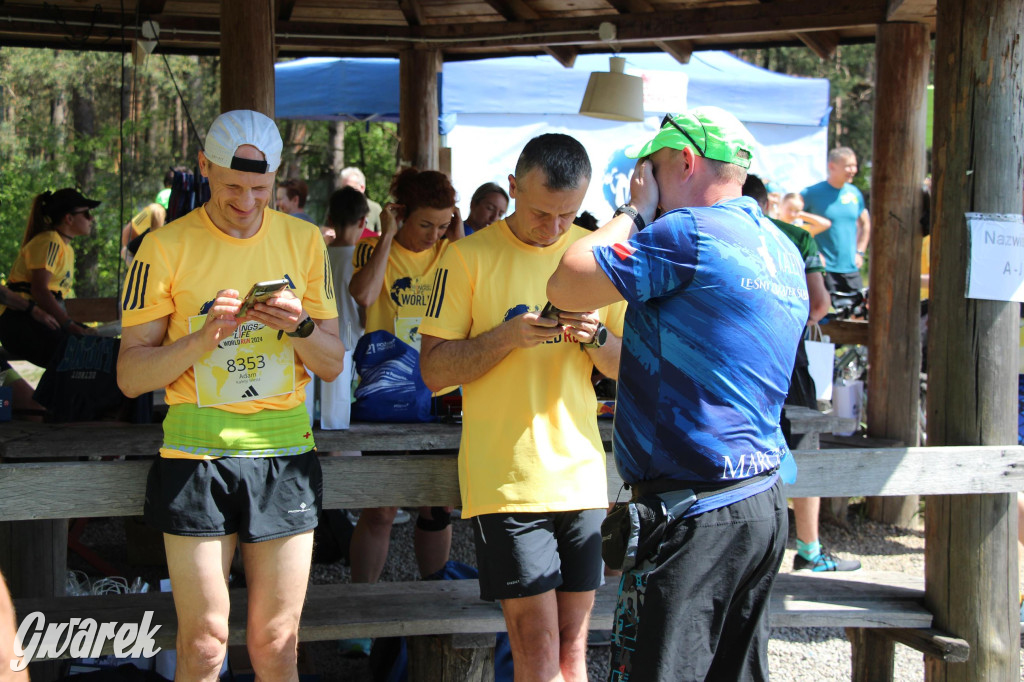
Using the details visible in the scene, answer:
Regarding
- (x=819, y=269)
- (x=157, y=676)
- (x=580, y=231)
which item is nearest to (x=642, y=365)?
(x=580, y=231)

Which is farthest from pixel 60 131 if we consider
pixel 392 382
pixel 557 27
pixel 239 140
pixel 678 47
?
pixel 239 140

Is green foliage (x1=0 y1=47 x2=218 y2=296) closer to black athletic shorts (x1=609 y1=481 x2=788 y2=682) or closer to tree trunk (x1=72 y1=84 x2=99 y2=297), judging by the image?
tree trunk (x1=72 y1=84 x2=99 y2=297)

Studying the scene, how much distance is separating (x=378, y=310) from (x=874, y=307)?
10.8ft

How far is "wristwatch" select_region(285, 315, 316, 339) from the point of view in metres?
2.75

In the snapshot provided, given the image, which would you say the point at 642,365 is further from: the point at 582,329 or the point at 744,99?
the point at 744,99

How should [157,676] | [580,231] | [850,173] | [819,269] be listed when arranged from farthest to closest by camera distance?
[850,173]
[819,269]
[157,676]
[580,231]

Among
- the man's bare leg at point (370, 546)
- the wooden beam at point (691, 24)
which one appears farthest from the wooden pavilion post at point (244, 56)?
the wooden beam at point (691, 24)

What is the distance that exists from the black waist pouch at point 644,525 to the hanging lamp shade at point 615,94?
4552mm

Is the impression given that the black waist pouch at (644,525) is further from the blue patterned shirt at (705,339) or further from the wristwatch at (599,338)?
the wristwatch at (599,338)

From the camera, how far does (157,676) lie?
3457 mm

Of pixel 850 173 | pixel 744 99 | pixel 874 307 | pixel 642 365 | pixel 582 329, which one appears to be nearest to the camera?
pixel 642 365

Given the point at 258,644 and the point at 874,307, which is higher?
the point at 874,307

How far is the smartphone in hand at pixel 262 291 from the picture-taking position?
8.48 feet

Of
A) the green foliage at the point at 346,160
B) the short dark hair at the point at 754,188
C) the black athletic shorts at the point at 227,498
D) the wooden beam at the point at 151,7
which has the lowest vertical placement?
the black athletic shorts at the point at 227,498
